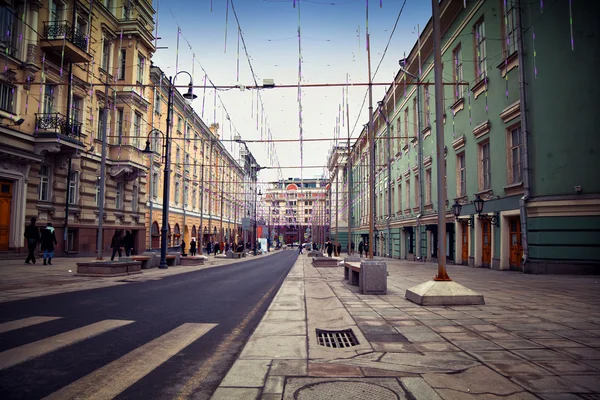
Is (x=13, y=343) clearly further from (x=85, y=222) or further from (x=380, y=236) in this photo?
(x=380, y=236)

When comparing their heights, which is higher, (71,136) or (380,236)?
(71,136)

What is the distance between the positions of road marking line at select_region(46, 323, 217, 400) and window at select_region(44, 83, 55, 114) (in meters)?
19.9

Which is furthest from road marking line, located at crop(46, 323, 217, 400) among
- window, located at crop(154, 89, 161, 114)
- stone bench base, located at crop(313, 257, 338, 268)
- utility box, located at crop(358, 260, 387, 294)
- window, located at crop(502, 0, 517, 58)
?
window, located at crop(154, 89, 161, 114)

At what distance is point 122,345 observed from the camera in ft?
16.7

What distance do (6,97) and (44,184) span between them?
4715mm

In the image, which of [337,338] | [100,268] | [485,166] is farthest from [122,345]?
[485,166]

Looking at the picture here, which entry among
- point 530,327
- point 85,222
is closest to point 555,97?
point 530,327

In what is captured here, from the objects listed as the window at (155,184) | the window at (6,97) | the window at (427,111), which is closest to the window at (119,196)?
the window at (155,184)

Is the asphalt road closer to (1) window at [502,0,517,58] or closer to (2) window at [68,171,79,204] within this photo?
(1) window at [502,0,517,58]

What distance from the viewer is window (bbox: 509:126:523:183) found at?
1714cm

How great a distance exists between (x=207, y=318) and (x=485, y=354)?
433 cm

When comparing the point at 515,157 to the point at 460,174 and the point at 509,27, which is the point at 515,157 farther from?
the point at 460,174

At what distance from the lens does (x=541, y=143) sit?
52.5 feet

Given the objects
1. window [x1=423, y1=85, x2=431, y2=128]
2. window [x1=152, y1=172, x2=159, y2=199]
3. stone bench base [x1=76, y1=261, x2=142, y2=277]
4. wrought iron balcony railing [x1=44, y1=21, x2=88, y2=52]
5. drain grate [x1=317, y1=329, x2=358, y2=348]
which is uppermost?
wrought iron balcony railing [x1=44, y1=21, x2=88, y2=52]
